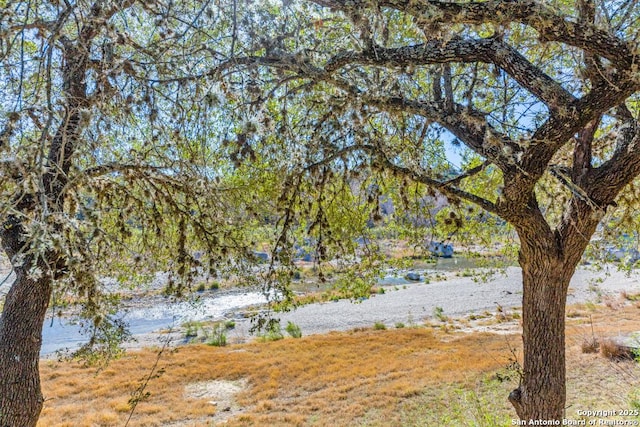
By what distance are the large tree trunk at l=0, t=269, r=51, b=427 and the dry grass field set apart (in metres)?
2.16

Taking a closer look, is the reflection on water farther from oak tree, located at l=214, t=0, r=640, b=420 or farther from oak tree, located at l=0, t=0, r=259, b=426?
oak tree, located at l=214, t=0, r=640, b=420

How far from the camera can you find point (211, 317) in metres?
19.0

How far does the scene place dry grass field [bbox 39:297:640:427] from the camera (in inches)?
297

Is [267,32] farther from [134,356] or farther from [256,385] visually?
[134,356]

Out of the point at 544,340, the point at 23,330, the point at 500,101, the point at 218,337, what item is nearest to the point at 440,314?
the point at 218,337

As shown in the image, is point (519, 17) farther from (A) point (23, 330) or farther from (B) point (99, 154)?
(A) point (23, 330)

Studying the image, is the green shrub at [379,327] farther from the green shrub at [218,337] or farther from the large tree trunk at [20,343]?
the large tree trunk at [20,343]

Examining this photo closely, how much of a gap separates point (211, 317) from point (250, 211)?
1637 cm

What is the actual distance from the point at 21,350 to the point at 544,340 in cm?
483

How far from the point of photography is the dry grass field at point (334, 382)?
7539 mm

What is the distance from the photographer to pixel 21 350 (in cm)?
387

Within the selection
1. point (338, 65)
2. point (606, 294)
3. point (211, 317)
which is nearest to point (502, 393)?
point (338, 65)

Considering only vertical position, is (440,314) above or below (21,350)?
below

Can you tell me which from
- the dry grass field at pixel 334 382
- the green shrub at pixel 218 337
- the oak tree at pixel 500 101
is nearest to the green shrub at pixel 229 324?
the green shrub at pixel 218 337
